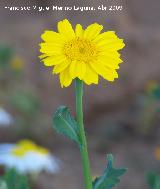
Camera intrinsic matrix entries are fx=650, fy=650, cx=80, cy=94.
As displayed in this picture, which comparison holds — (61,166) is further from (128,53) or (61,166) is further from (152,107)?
(128,53)

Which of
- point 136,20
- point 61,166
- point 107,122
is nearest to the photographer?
point 61,166

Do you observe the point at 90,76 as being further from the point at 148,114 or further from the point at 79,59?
the point at 148,114

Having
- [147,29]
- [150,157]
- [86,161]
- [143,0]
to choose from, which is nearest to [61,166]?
[150,157]

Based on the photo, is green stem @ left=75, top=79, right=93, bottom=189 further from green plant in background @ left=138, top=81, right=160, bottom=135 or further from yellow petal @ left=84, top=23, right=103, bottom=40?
green plant in background @ left=138, top=81, right=160, bottom=135

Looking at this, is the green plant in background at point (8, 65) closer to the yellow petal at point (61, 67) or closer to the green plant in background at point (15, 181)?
the green plant in background at point (15, 181)


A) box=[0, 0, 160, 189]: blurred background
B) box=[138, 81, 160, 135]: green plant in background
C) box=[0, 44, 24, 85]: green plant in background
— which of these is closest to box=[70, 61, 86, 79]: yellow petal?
box=[0, 0, 160, 189]: blurred background

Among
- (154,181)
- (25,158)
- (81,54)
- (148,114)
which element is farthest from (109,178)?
(148,114)

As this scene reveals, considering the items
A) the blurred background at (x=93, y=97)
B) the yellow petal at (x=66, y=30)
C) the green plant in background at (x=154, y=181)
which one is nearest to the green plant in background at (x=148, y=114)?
the blurred background at (x=93, y=97)
